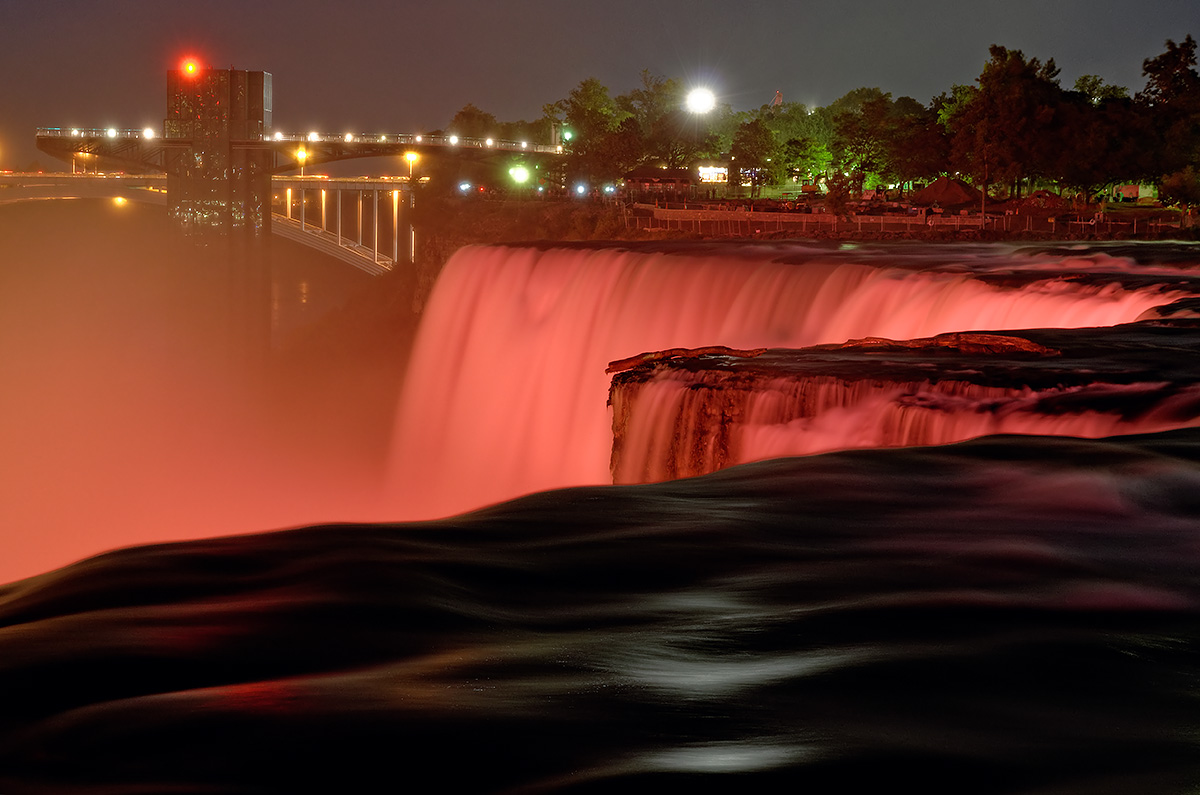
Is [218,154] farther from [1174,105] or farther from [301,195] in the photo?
[1174,105]

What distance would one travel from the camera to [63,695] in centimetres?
473

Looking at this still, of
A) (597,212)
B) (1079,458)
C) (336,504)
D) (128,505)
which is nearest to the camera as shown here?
(1079,458)

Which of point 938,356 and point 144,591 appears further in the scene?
point 938,356

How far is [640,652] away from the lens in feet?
17.9

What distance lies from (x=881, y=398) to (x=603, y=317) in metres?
15.2

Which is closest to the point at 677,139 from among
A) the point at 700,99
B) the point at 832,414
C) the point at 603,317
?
the point at 700,99

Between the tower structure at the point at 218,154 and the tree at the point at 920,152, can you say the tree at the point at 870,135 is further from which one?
the tower structure at the point at 218,154

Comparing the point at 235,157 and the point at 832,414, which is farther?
the point at 235,157

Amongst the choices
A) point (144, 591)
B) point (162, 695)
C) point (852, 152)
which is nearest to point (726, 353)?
point (144, 591)

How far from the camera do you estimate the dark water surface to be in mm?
4367

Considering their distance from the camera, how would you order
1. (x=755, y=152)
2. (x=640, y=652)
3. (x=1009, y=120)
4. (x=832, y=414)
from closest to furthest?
(x=640, y=652)
(x=832, y=414)
(x=1009, y=120)
(x=755, y=152)

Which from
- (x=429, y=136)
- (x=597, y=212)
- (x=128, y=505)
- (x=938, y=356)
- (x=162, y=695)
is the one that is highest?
(x=429, y=136)

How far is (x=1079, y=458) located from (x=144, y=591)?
221 inches

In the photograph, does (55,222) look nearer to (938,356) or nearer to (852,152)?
(852,152)
